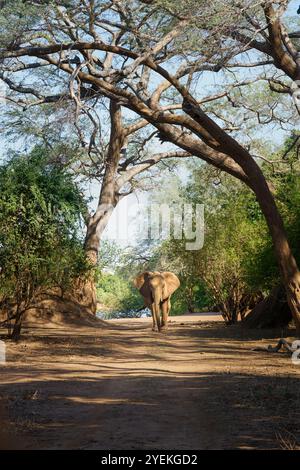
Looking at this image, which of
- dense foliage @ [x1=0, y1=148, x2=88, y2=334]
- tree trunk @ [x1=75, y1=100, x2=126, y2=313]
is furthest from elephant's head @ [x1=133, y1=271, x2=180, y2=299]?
dense foliage @ [x1=0, y1=148, x2=88, y2=334]

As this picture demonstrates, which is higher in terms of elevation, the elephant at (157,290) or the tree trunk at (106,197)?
the tree trunk at (106,197)

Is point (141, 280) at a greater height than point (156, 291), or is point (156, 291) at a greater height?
point (141, 280)

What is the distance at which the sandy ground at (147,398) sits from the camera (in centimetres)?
684

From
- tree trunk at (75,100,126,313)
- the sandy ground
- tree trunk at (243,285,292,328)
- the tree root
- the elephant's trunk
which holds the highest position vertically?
tree trunk at (75,100,126,313)

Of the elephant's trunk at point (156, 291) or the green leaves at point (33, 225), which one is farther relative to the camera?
the elephant's trunk at point (156, 291)

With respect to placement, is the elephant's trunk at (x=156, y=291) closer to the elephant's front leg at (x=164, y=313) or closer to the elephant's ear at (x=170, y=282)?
the elephant's front leg at (x=164, y=313)

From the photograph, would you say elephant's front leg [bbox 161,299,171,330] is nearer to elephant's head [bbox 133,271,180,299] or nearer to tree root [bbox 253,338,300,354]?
elephant's head [bbox 133,271,180,299]

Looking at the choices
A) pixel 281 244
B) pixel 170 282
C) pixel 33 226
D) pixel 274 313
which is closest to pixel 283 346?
pixel 281 244

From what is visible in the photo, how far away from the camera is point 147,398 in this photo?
9.20 metres

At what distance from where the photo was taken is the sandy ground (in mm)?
6840

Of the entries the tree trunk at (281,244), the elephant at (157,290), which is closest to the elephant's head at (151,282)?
the elephant at (157,290)

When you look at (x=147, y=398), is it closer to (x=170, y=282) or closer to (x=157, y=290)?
(x=157, y=290)

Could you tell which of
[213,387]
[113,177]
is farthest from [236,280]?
[213,387]

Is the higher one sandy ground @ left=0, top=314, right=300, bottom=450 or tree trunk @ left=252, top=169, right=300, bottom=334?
tree trunk @ left=252, top=169, right=300, bottom=334
